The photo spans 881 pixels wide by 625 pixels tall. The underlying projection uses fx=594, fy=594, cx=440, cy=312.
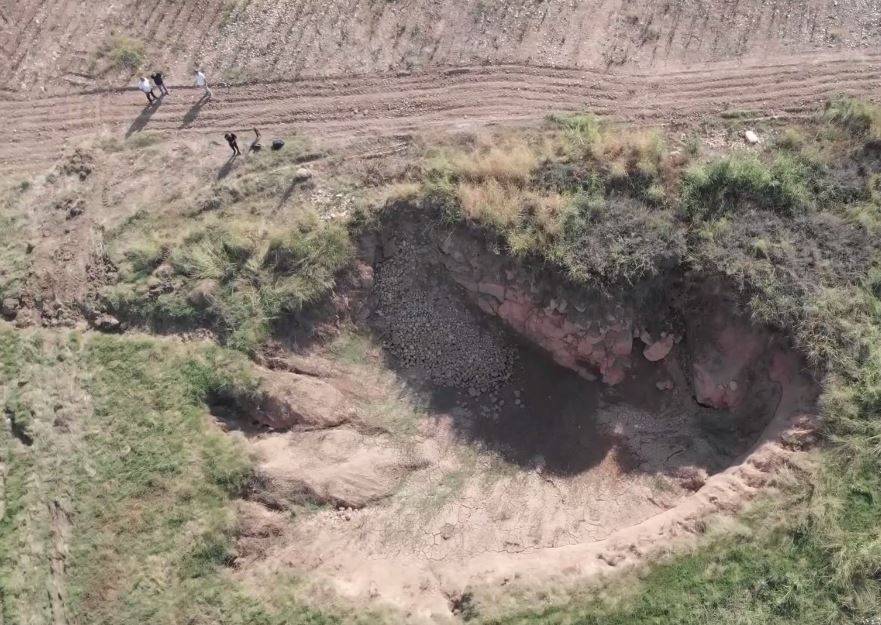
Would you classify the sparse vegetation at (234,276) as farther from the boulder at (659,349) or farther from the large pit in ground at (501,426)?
→ the boulder at (659,349)

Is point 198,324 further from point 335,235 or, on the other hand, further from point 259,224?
point 335,235

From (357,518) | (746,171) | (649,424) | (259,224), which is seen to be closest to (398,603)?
(357,518)

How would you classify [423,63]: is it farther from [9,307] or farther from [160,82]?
[9,307]

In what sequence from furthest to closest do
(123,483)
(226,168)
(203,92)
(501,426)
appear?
(203,92) < (226,168) < (501,426) < (123,483)

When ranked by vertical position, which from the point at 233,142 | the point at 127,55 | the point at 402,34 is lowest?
the point at 233,142

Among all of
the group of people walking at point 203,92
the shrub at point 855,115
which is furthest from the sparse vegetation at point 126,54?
the shrub at point 855,115

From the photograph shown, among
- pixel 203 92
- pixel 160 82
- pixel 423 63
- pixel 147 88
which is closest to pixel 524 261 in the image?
pixel 423 63
